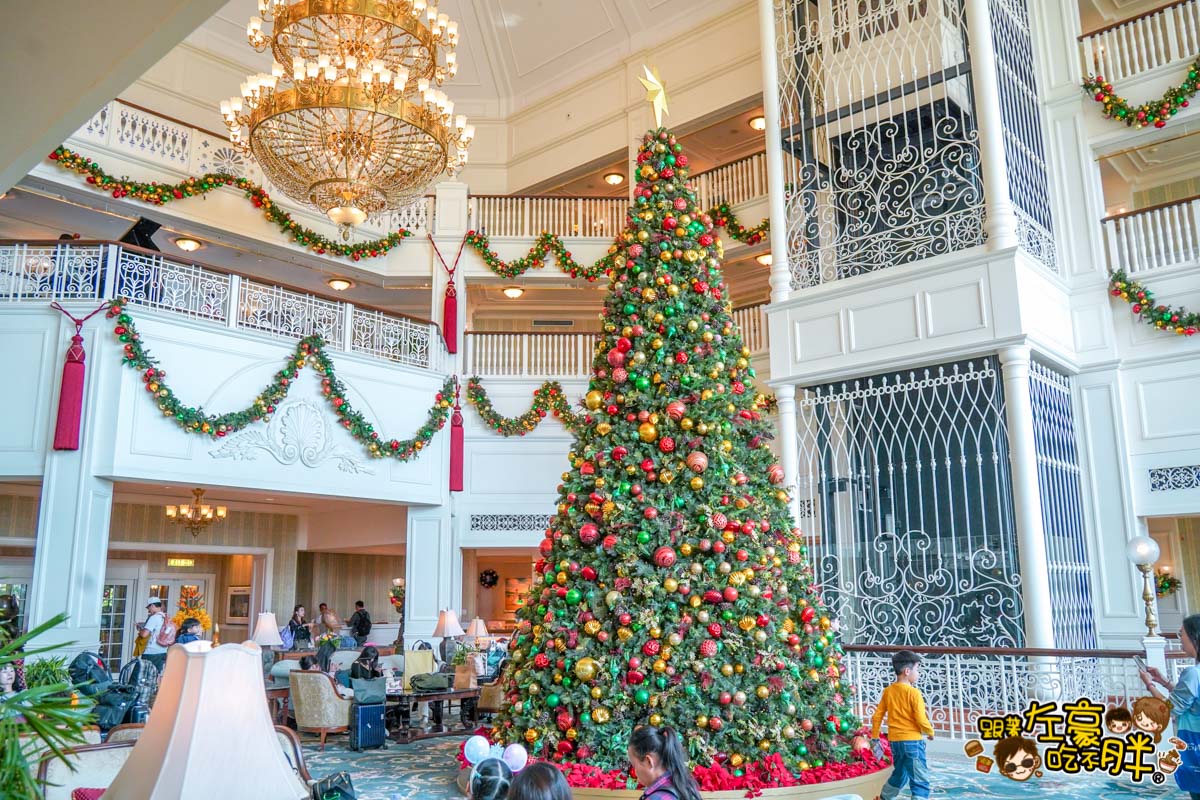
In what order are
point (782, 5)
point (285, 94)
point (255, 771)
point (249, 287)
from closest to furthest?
1. point (255, 771)
2. point (285, 94)
3. point (782, 5)
4. point (249, 287)

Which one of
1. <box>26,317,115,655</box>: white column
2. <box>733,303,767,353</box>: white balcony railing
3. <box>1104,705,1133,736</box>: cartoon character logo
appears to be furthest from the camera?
<box>733,303,767,353</box>: white balcony railing

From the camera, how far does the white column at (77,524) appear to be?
370 inches

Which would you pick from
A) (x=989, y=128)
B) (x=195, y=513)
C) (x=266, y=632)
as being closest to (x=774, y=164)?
(x=989, y=128)

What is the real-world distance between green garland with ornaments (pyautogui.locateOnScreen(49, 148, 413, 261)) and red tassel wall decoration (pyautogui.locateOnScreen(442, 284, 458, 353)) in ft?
4.07

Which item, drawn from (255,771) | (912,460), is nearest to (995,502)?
(912,460)

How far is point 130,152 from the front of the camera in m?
11.8

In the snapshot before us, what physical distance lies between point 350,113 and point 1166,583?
11559 mm

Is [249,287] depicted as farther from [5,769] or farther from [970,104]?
[5,769]

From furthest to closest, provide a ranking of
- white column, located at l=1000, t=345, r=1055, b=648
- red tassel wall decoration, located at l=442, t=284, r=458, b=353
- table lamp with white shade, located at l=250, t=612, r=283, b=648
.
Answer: red tassel wall decoration, located at l=442, t=284, r=458, b=353 < table lamp with white shade, located at l=250, t=612, r=283, b=648 < white column, located at l=1000, t=345, r=1055, b=648

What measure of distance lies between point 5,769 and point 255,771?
0.56 metres

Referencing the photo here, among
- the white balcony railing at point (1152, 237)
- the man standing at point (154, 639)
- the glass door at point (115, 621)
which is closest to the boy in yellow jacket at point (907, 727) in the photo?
the white balcony railing at point (1152, 237)

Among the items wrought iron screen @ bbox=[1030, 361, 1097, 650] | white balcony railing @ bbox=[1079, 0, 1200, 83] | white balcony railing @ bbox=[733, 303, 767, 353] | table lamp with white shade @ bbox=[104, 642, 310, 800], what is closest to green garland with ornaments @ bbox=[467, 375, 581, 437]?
white balcony railing @ bbox=[733, 303, 767, 353]

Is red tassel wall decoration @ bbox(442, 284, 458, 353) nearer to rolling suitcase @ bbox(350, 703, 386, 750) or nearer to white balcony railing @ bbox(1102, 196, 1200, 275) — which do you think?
rolling suitcase @ bbox(350, 703, 386, 750)

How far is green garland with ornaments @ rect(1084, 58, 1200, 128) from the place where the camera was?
9336mm
